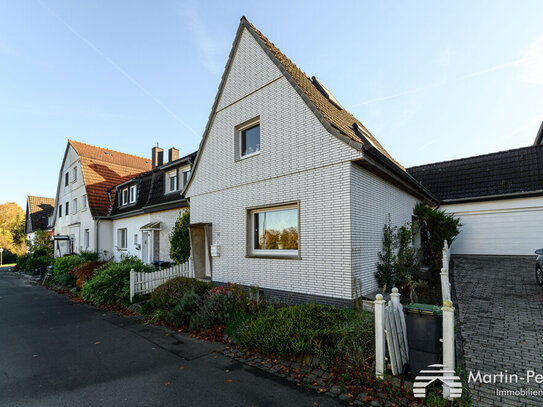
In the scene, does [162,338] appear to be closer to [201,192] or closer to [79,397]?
[79,397]

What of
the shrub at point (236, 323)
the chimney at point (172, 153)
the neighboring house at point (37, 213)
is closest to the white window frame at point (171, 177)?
the chimney at point (172, 153)

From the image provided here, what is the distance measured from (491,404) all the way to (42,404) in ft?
18.5

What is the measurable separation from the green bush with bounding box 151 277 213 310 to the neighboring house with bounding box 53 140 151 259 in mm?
12874

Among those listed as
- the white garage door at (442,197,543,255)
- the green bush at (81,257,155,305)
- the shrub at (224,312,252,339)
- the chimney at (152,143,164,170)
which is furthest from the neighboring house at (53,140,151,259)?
the white garage door at (442,197,543,255)

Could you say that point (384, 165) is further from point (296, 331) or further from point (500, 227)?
point (500, 227)

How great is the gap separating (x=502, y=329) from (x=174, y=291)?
302 inches

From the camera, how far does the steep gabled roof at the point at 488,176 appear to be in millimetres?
13773

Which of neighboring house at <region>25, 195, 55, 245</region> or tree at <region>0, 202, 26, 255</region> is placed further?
tree at <region>0, 202, 26, 255</region>

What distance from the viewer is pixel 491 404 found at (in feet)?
10.1

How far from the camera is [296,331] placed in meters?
4.64

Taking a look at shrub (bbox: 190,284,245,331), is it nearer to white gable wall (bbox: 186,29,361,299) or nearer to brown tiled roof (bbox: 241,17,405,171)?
white gable wall (bbox: 186,29,361,299)

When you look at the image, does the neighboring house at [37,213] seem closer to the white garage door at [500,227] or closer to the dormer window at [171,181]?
the dormer window at [171,181]

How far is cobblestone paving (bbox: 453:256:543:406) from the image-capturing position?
132 inches

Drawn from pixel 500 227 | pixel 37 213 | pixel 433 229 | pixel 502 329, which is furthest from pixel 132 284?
pixel 37 213
